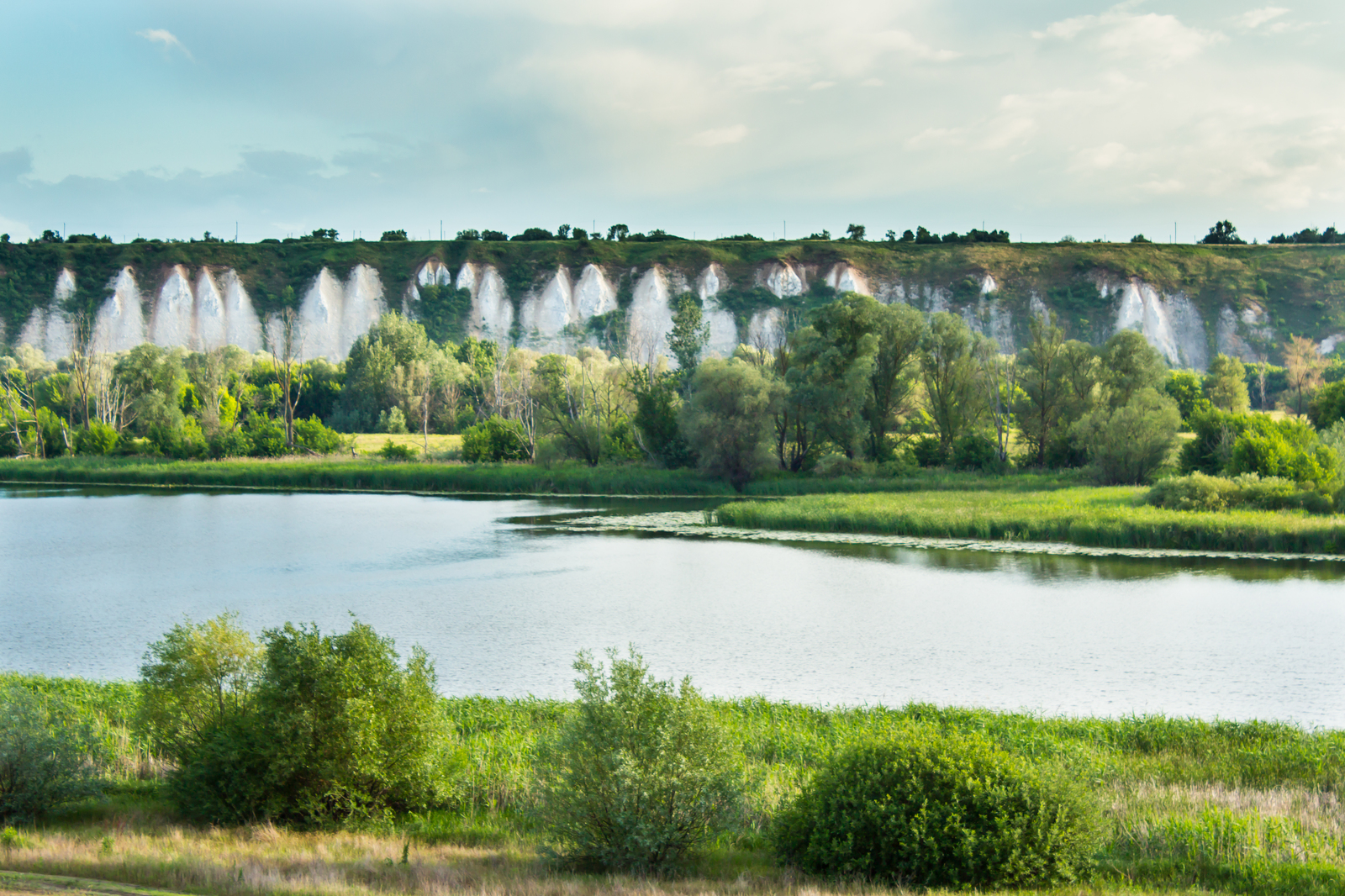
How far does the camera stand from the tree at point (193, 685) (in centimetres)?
839

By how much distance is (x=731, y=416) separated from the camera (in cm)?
4038

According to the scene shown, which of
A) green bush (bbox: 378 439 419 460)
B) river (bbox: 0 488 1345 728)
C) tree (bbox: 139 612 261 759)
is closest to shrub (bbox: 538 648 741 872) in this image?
tree (bbox: 139 612 261 759)

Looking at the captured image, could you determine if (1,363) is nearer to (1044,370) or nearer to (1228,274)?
(1044,370)

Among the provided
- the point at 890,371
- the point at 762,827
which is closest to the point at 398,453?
the point at 890,371

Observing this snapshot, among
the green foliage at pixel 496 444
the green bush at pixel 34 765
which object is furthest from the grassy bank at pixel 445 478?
the green bush at pixel 34 765

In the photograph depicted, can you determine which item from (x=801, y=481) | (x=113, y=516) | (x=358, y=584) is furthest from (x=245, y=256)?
(x=358, y=584)

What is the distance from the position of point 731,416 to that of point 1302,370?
39789 millimetres

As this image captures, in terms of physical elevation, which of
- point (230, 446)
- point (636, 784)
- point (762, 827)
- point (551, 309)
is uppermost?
point (551, 309)

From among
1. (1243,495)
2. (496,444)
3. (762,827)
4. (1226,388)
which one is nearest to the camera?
(762,827)

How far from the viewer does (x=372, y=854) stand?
6664mm

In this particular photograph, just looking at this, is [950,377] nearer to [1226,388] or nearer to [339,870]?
[1226,388]

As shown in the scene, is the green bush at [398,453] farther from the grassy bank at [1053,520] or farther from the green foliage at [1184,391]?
the green foliage at [1184,391]

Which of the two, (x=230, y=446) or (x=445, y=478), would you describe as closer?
(x=445, y=478)

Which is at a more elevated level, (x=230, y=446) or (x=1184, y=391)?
(x=1184, y=391)
